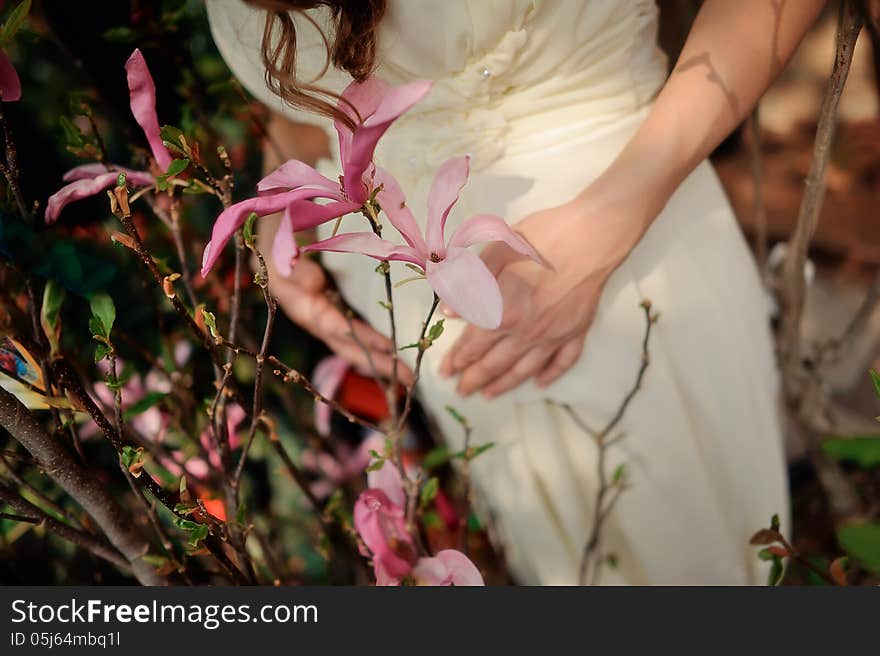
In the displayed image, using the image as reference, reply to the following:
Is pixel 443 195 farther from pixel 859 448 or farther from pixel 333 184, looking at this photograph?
pixel 859 448

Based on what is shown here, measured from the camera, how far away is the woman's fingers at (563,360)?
0.73 m

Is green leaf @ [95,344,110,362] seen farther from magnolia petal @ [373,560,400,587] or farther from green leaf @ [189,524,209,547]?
magnolia petal @ [373,560,400,587]

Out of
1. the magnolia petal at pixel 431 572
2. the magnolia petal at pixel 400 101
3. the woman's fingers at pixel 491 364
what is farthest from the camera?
the woman's fingers at pixel 491 364

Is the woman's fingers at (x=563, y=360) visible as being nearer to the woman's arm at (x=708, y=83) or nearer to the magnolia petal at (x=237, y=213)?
the woman's arm at (x=708, y=83)

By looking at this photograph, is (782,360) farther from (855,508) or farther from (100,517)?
(100,517)

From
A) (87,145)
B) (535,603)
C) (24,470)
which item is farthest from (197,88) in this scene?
(535,603)

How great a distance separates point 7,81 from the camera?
0.46 meters

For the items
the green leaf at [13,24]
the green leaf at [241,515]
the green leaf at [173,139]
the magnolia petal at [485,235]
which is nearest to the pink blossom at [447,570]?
the green leaf at [241,515]

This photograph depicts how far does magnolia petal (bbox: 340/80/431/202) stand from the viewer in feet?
1.25

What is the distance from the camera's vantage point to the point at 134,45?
77 centimetres

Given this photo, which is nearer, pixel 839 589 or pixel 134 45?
pixel 839 589

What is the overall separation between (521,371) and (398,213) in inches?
12.0

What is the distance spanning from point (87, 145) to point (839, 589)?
653 mm

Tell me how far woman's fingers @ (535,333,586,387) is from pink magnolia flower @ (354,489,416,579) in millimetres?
219
